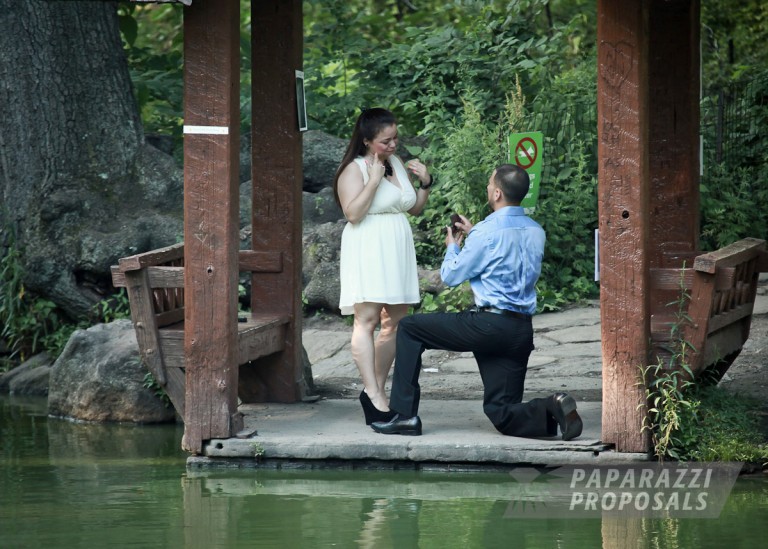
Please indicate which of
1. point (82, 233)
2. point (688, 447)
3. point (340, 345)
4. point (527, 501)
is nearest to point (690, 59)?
point (688, 447)

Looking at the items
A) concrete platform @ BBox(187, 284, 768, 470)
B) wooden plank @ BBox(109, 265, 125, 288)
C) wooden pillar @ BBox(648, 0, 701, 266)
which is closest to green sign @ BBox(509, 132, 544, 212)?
wooden pillar @ BBox(648, 0, 701, 266)

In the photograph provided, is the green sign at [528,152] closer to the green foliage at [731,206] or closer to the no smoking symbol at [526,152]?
the no smoking symbol at [526,152]

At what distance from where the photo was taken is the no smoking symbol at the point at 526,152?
7.67 m

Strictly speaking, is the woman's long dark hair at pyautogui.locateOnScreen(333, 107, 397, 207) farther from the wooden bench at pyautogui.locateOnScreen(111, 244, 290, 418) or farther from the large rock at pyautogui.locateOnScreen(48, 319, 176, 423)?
the large rock at pyautogui.locateOnScreen(48, 319, 176, 423)

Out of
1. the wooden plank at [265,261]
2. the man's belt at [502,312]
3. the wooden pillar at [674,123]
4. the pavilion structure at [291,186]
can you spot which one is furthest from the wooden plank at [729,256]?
the wooden plank at [265,261]

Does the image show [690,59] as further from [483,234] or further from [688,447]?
[688,447]

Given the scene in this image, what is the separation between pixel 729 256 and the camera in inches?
275

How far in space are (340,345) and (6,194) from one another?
3.43 meters

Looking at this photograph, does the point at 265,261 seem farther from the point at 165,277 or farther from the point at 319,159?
the point at 319,159

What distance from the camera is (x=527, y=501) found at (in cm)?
629

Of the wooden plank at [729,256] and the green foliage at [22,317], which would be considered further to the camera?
the green foliage at [22,317]

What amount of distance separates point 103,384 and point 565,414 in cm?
386

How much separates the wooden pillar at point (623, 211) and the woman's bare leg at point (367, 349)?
4.49 feet

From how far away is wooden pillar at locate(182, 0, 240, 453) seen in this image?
6.82m
